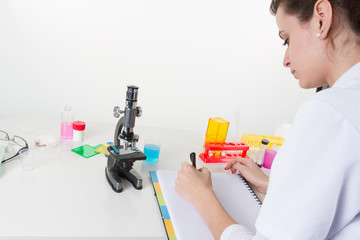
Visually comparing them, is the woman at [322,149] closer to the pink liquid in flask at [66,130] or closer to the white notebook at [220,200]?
the white notebook at [220,200]

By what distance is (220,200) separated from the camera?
2.70ft

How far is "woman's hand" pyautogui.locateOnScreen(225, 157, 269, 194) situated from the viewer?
3.04 ft

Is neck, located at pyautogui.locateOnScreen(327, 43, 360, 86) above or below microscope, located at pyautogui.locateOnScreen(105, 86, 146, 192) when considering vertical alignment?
above

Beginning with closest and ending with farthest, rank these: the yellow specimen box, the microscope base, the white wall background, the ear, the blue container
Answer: the ear, the microscope base, the blue container, the yellow specimen box, the white wall background

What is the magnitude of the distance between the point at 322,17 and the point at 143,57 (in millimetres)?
1699

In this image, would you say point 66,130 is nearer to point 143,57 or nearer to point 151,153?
point 151,153

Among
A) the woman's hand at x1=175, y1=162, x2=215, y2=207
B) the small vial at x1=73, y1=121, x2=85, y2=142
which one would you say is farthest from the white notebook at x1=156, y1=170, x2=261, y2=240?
the small vial at x1=73, y1=121, x2=85, y2=142

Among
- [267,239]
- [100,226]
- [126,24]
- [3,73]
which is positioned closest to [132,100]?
[100,226]

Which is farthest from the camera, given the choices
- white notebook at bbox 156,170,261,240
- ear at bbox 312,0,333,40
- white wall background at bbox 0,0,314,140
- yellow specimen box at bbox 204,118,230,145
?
white wall background at bbox 0,0,314,140

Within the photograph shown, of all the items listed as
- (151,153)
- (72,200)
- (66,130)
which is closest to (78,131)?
(66,130)

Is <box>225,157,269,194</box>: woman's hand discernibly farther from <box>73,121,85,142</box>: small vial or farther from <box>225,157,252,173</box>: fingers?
<box>73,121,85,142</box>: small vial

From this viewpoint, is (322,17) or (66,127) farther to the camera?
(66,127)

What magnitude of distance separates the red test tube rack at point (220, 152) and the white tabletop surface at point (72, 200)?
4 centimetres

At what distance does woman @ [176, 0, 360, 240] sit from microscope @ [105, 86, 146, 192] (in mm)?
346
